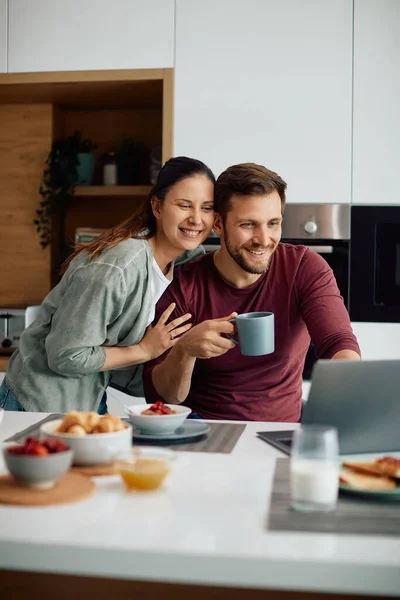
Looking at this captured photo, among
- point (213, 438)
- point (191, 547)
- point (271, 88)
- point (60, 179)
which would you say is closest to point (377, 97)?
point (271, 88)

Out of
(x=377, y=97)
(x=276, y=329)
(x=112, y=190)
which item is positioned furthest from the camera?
(x=112, y=190)

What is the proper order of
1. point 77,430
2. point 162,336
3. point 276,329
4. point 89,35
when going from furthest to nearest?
point 89,35 → point 276,329 → point 162,336 → point 77,430

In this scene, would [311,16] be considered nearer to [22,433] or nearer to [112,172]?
[112,172]

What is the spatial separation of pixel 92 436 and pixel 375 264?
86.8 inches

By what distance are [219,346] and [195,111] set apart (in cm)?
168

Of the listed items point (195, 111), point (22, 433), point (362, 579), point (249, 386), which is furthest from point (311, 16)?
point (362, 579)

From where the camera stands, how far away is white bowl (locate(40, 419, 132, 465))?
1.24m

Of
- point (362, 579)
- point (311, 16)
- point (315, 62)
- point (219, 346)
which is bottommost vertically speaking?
point (362, 579)

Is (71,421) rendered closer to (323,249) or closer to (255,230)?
(255,230)

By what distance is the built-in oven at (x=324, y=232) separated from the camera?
3141mm

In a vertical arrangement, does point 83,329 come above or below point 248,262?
below

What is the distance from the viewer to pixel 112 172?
A: 148 inches

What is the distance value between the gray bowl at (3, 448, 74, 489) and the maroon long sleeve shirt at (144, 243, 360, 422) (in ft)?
3.30

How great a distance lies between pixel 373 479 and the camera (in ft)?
3.78
